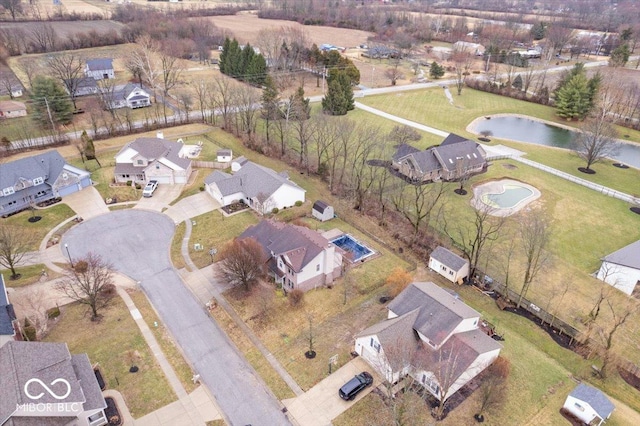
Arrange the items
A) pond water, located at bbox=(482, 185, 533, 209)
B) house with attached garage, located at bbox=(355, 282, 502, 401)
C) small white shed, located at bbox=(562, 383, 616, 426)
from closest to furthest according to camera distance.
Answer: small white shed, located at bbox=(562, 383, 616, 426), house with attached garage, located at bbox=(355, 282, 502, 401), pond water, located at bbox=(482, 185, 533, 209)

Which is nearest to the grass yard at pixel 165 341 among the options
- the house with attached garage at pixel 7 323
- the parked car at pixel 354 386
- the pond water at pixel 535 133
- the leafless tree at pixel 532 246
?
the house with attached garage at pixel 7 323

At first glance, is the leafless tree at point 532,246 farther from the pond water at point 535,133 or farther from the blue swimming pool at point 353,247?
the pond water at point 535,133

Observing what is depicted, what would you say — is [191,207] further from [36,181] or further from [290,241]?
[290,241]

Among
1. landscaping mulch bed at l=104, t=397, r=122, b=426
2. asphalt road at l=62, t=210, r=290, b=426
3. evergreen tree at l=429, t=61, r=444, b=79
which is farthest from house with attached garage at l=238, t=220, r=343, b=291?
evergreen tree at l=429, t=61, r=444, b=79

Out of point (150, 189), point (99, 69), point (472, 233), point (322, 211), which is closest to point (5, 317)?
point (150, 189)

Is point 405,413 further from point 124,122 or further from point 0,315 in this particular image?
point 124,122

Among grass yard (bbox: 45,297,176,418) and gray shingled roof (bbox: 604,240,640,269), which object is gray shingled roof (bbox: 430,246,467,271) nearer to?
gray shingled roof (bbox: 604,240,640,269)
